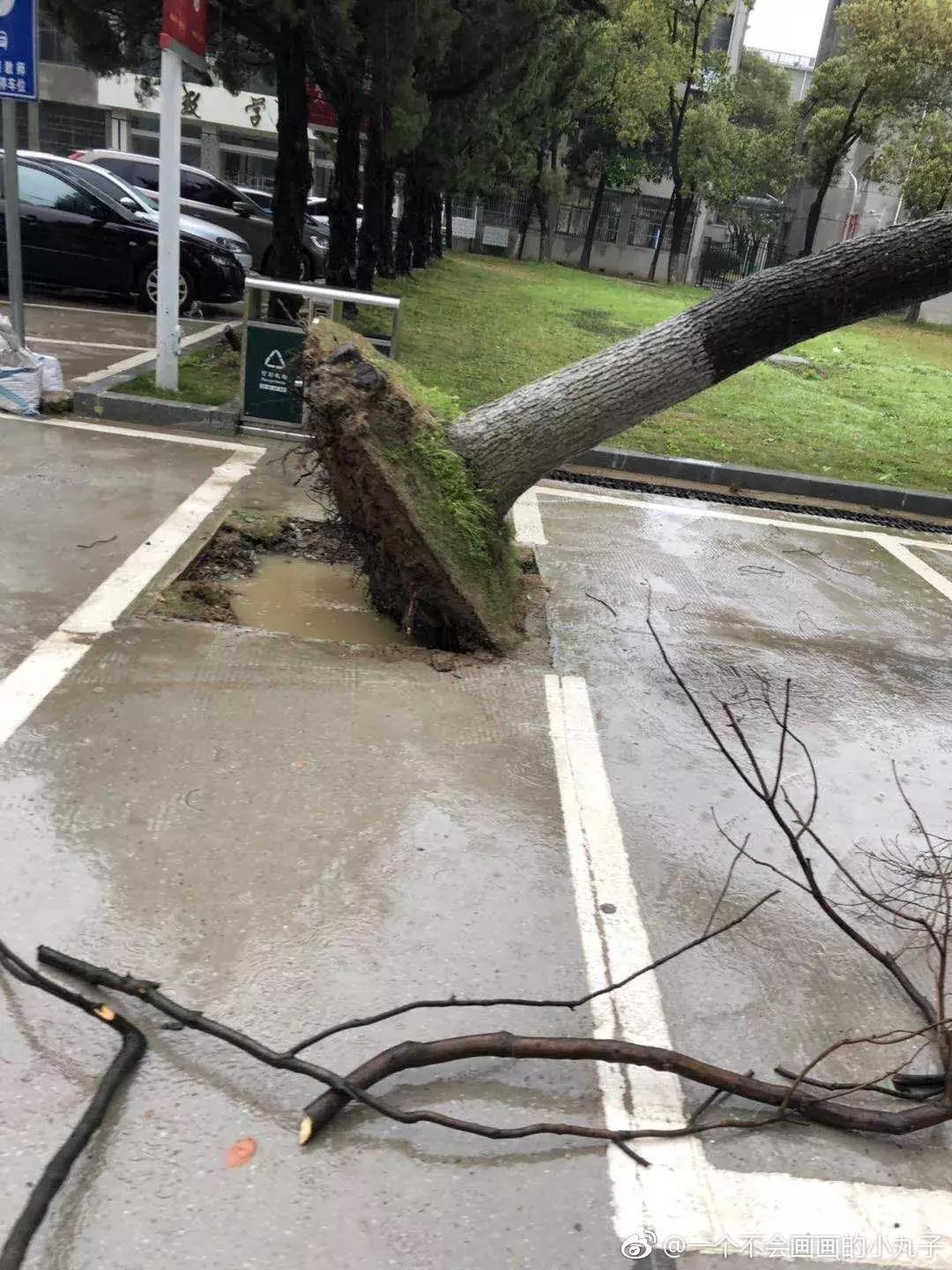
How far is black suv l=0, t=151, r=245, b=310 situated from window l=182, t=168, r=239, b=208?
5.31 m

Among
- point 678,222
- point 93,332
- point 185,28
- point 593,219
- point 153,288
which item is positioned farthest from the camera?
point 593,219

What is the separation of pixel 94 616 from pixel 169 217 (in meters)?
4.60

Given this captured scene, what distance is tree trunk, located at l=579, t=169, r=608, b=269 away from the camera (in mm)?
40656

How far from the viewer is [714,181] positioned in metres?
38.5

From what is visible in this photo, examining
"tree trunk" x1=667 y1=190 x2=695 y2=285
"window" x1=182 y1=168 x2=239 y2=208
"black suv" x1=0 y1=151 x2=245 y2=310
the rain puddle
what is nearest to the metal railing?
the rain puddle

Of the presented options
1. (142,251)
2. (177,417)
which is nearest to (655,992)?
(177,417)

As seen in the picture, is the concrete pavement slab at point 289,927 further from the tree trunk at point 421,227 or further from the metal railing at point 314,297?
the tree trunk at point 421,227

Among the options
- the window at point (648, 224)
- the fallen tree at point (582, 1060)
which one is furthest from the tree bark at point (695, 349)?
the window at point (648, 224)

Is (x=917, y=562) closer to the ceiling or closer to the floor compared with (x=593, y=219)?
closer to the floor

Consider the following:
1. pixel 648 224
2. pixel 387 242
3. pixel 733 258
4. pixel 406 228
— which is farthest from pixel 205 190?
pixel 733 258

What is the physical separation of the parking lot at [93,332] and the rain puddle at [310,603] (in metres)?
4.28

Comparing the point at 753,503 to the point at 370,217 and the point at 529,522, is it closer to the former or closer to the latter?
the point at 529,522

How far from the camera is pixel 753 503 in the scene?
9.13m

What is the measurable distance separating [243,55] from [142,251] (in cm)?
289
